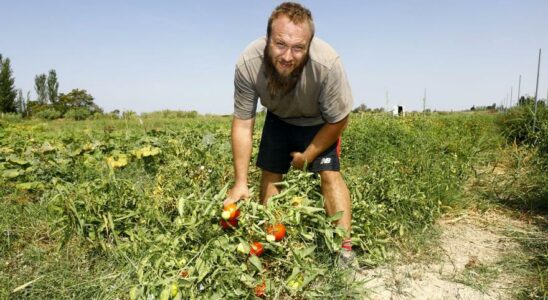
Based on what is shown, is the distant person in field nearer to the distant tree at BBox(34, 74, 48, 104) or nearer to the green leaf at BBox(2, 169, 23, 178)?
the green leaf at BBox(2, 169, 23, 178)

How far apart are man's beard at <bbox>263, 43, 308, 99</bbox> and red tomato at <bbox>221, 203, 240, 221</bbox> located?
2.58ft

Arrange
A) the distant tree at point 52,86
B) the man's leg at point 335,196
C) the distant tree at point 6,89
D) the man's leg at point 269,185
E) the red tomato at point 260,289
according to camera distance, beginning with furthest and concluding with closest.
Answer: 1. the distant tree at point 52,86
2. the distant tree at point 6,89
3. the man's leg at point 269,185
4. the man's leg at point 335,196
5. the red tomato at point 260,289

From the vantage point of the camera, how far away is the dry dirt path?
2123 mm

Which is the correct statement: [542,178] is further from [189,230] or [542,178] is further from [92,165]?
[92,165]

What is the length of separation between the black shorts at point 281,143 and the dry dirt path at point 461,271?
79 centimetres

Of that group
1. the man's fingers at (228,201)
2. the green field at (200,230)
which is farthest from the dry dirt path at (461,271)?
the man's fingers at (228,201)

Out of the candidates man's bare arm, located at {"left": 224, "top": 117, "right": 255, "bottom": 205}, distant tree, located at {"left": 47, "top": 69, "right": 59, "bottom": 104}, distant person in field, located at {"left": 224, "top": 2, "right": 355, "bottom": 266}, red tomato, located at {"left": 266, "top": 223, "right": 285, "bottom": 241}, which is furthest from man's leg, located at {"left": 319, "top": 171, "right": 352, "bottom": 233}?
distant tree, located at {"left": 47, "top": 69, "right": 59, "bottom": 104}

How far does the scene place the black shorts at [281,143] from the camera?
2518 mm

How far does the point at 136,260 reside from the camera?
207cm

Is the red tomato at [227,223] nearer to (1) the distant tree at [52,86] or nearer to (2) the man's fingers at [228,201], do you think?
(2) the man's fingers at [228,201]

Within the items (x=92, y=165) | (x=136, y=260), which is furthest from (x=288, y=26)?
(x=92, y=165)

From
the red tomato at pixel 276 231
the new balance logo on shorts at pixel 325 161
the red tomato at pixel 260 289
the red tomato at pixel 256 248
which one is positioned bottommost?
the red tomato at pixel 260 289

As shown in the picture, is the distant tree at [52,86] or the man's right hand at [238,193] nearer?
the man's right hand at [238,193]

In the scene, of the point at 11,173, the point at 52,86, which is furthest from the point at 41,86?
the point at 11,173
